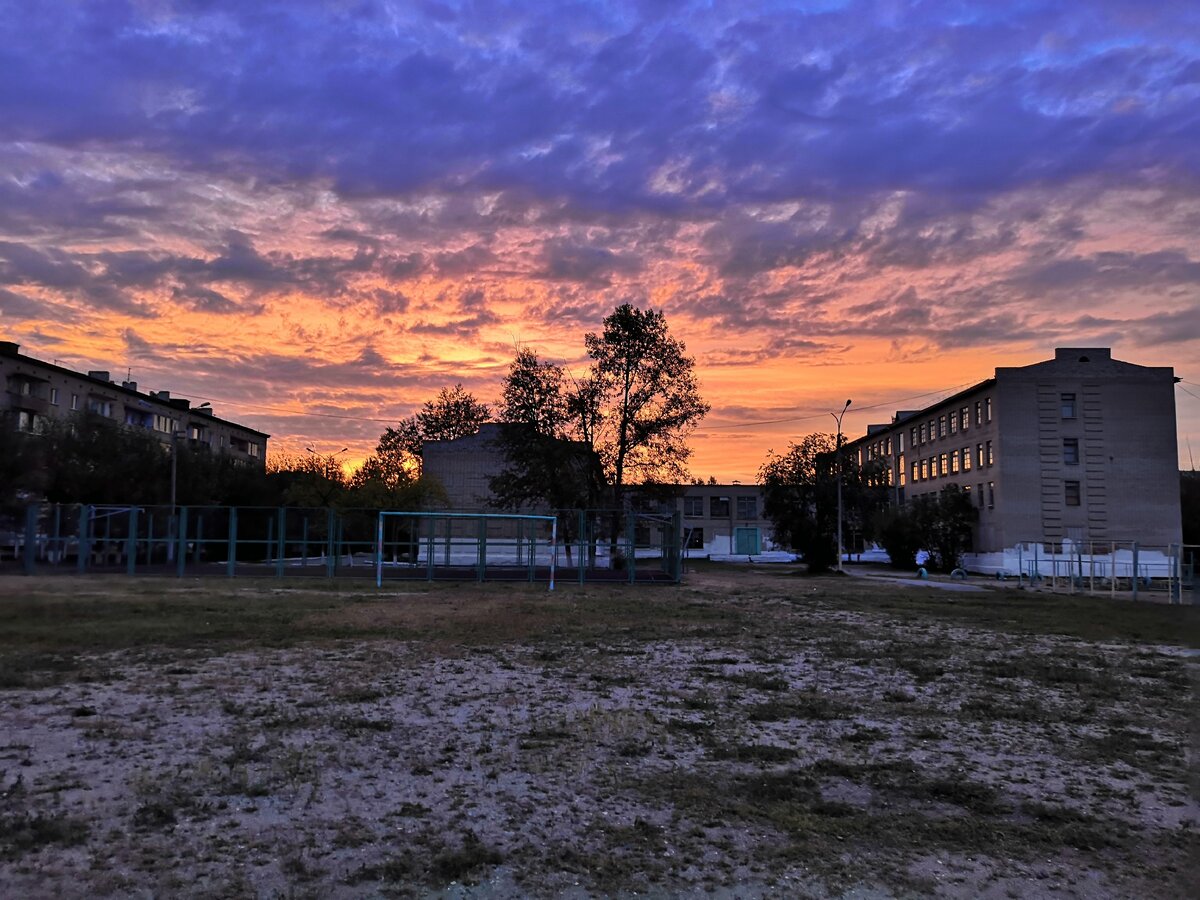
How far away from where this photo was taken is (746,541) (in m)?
97.4

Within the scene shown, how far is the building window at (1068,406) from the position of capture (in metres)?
63.4

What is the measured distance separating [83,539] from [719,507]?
3015 inches

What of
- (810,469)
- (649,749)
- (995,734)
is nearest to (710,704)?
(649,749)

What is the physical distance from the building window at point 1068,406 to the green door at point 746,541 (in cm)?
3810

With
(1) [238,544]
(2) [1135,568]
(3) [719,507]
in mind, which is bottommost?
(2) [1135,568]

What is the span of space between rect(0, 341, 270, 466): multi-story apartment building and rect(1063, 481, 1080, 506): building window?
2322 inches

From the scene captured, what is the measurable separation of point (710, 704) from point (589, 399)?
3697 cm

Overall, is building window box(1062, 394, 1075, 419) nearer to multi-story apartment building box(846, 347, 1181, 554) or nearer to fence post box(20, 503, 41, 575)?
multi-story apartment building box(846, 347, 1181, 554)

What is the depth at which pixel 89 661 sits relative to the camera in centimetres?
1121

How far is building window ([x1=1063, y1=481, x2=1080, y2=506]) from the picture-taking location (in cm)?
6225

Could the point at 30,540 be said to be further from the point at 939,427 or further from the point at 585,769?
the point at 939,427

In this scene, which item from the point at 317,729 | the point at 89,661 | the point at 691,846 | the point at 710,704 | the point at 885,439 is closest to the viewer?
the point at 691,846

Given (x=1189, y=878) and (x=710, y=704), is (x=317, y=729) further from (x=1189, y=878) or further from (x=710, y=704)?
(x=1189, y=878)

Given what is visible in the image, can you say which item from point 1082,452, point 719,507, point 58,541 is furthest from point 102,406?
point 1082,452
